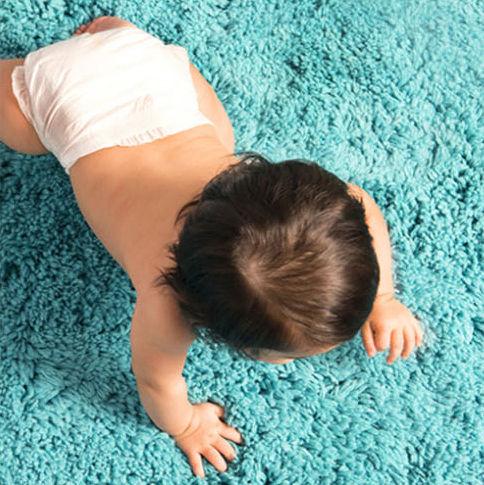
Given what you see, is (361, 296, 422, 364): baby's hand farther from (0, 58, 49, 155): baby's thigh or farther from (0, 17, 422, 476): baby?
(0, 58, 49, 155): baby's thigh

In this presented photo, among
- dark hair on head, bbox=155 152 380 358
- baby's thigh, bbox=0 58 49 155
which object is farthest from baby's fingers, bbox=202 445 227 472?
baby's thigh, bbox=0 58 49 155

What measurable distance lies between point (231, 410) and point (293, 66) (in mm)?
505

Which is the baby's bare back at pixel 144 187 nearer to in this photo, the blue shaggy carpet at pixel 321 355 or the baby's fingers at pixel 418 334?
the blue shaggy carpet at pixel 321 355

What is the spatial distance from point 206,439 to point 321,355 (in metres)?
0.18

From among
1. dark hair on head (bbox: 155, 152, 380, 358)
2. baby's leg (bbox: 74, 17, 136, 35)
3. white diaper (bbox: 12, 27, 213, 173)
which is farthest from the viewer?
baby's leg (bbox: 74, 17, 136, 35)

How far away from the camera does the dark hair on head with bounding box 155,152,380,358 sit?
61 cm

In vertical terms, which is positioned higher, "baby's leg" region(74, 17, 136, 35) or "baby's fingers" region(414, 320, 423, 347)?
"baby's leg" region(74, 17, 136, 35)

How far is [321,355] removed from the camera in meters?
0.98

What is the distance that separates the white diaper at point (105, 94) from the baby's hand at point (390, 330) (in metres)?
0.31

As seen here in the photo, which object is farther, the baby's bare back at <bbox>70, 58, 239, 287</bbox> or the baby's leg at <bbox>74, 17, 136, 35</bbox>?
the baby's leg at <bbox>74, 17, 136, 35</bbox>

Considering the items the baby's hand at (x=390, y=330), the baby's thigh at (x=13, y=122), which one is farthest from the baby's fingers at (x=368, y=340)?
the baby's thigh at (x=13, y=122)

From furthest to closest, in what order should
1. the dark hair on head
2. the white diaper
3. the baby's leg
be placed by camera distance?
the baby's leg < the white diaper < the dark hair on head

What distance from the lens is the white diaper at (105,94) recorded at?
860 millimetres

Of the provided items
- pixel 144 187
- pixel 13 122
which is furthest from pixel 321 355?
pixel 13 122
